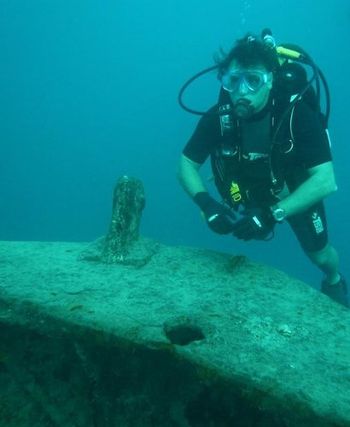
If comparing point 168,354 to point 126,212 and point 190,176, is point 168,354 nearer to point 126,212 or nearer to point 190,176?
point 126,212

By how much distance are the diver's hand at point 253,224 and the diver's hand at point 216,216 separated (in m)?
0.11

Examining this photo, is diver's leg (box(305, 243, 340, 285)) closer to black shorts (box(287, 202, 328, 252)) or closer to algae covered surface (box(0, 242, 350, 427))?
black shorts (box(287, 202, 328, 252))

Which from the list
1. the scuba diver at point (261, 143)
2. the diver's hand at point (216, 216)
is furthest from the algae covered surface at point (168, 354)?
the scuba diver at point (261, 143)

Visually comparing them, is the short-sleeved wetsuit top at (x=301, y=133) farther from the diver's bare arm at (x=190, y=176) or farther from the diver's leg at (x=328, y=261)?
the diver's leg at (x=328, y=261)

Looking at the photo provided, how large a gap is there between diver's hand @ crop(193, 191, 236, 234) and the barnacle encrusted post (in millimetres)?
616

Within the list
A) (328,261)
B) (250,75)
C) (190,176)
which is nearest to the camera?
(250,75)

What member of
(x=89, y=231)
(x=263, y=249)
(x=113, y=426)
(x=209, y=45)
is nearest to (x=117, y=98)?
(x=209, y=45)

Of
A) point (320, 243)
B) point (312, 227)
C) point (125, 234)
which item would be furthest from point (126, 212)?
point (320, 243)

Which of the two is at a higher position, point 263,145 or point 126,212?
point 263,145

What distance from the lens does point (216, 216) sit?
3457 mm

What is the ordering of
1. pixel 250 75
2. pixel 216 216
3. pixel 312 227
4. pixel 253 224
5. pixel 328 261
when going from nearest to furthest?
pixel 253 224
pixel 216 216
pixel 250 75
pixel 312 227
pixel 328 261

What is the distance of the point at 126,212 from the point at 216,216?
0.90 metres

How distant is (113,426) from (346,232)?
2314 centimetres

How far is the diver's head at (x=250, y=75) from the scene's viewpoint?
3713 mm
